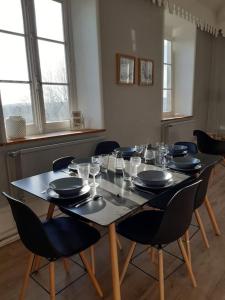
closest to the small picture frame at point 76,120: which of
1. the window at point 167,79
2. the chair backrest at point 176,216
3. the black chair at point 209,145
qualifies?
the chair backrest at point 176,216

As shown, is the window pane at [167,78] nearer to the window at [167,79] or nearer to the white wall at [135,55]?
the window at [167,79]

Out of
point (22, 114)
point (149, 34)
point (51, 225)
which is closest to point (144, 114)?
point (149, 34)

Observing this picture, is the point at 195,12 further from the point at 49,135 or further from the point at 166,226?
the point at 166,226

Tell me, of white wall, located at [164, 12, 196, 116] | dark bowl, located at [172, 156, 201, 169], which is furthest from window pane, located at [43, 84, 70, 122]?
white wall, located at [164, 12, 196, 116]

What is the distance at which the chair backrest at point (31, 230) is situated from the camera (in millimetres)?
1094

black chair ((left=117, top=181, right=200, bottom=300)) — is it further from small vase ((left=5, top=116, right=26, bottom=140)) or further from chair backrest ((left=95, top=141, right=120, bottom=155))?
small vase ((left=5, top=116, right=26, bottom=140))

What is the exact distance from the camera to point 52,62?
2.44 meters

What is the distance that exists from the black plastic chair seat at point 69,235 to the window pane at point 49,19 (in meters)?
1.83

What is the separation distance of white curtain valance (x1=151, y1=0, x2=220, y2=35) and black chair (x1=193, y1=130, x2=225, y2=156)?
1.77 metres

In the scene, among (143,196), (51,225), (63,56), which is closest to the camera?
(143,196)

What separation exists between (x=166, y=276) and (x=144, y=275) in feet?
0.50

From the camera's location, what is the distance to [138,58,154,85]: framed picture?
10.1ft

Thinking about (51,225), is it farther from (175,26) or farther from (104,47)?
(175,26)

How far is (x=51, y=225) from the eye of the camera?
149cm
